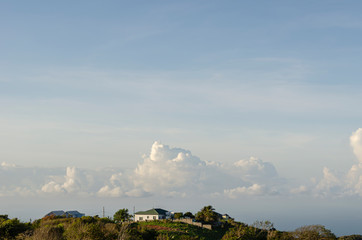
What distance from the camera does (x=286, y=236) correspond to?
250 ft

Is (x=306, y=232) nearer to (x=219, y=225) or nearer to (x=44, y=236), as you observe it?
(x=219, y=225)

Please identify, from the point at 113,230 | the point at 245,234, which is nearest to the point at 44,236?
the point at 113,230

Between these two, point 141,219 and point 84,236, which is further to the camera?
point 141,219

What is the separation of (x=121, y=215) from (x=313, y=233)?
52970 millimetres

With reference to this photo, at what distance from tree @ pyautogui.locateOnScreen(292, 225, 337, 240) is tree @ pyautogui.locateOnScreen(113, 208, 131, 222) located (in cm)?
4870

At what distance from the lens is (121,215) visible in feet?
352

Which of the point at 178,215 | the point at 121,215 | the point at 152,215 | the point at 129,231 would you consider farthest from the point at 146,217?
the point at 129,231

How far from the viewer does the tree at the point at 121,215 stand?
107 metres

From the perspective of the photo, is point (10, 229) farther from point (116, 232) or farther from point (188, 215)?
point (188, 215)

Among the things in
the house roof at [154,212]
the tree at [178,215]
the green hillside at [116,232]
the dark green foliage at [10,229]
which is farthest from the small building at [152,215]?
the dark green foliage at [10,229]

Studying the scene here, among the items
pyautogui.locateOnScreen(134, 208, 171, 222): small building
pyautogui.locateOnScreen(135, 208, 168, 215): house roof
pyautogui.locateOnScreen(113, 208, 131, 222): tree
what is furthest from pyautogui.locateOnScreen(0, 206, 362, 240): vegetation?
pyautogui.locateOnScreen(135, 208, 168, 215): house roof

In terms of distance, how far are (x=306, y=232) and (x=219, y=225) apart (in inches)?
1490

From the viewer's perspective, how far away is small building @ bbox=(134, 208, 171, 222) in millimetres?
133000

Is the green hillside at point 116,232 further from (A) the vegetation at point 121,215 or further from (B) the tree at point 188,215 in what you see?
(B) the tree at point 188,215
